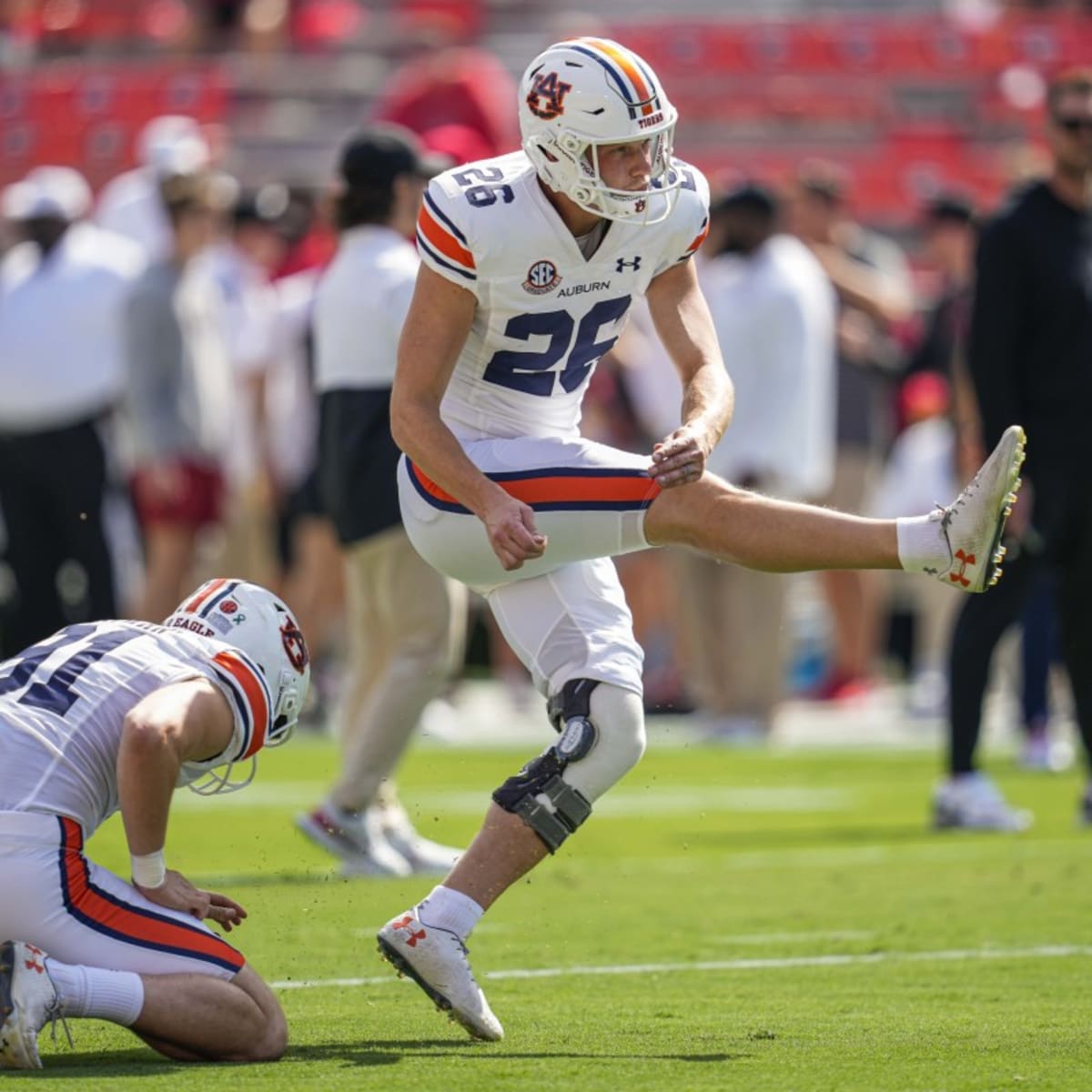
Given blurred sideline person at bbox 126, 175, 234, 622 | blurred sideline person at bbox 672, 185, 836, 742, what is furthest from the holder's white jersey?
blurred sideline person at bbox 672, 185, 836, 742

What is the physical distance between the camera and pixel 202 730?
4469mm

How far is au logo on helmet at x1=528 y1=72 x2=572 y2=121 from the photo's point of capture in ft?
16.0

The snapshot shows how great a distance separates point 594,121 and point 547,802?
1.31m

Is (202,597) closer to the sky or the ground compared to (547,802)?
closer to the sky

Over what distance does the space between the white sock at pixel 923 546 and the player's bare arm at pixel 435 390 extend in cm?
70

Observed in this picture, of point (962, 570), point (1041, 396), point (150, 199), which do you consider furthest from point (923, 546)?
point (150, 199)

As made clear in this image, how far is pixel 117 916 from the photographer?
4469mm

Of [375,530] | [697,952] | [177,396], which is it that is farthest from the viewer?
[177,396]

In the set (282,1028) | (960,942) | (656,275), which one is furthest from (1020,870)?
(282,1028)

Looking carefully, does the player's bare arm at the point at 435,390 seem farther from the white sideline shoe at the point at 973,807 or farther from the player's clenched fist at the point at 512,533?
the white sideline shoe at the point at 973,807

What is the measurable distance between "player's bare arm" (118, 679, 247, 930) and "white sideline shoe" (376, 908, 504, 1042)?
382 mm

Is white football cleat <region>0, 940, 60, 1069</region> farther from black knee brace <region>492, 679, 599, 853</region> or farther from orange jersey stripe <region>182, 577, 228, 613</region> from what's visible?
black knee brace <region>492, 679, 599, 853</region>

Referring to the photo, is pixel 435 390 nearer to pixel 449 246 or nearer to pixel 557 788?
pixel 449 246

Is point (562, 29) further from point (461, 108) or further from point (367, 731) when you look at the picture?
point (367, 731)
